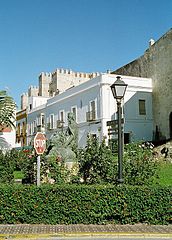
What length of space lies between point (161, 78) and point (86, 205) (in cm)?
2360

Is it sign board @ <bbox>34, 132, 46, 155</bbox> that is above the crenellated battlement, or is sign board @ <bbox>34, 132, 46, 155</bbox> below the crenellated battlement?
below

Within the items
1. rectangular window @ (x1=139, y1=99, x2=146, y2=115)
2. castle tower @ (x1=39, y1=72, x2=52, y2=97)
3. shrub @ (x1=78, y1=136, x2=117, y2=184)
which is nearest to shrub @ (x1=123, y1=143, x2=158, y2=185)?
shrub @ (x1=78, y1=136, x2=117, y2=184)

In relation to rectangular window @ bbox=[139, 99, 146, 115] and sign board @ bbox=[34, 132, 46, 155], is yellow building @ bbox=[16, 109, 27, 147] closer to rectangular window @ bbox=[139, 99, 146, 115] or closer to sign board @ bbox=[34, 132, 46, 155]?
rectangular window @ bbox=[139, 99, 146, 115]

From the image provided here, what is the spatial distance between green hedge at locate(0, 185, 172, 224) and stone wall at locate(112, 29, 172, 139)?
20936mm

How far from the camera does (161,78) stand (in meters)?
29.4

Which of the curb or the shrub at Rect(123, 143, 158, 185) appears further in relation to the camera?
the shrub at Rect(123, 143, 158, 185)

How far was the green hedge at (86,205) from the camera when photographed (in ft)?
24.5

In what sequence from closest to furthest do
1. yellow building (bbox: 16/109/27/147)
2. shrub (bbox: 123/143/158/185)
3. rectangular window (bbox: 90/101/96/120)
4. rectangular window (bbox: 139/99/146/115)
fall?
shrub (bbox: 123/143/158/185), rectangular window (bbox: 90/101/96/120), rectangular window (bbox: 139/99/146/115), yellow building (bbox: 16/109/27/147)

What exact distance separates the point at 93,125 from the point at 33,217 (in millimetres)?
22365

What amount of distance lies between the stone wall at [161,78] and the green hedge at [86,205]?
20936mm

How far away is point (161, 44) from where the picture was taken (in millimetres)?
29516

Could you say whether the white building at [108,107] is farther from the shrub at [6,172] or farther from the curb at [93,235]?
the curb at [93,235]

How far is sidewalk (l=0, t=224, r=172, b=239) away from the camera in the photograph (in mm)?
6707

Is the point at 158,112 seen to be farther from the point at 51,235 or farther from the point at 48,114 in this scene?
the point at 51,235
